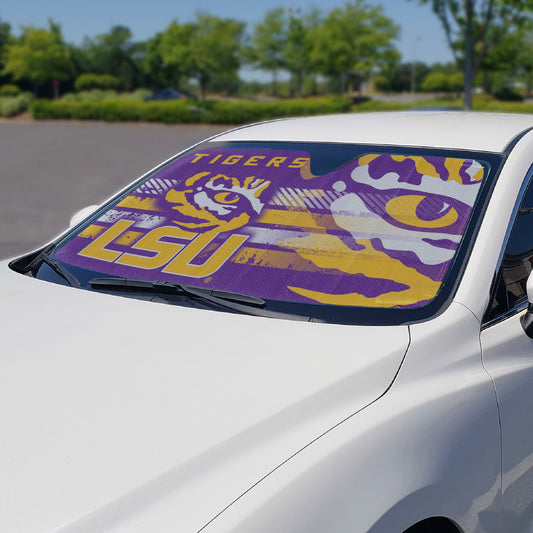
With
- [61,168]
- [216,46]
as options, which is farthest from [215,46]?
[61,168]

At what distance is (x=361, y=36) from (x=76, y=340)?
51879 mm

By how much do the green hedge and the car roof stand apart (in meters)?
31.1

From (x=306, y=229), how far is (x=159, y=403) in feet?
3.37

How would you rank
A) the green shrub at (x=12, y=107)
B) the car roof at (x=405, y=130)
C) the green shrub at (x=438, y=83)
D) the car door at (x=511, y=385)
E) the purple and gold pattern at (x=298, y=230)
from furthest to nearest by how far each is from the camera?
the green shrub at (x=438, y=83) < the green shrub at (x=12, y=107) < the car roof at (x=405, y=130) < the purple and gold pattern at (x=298, y=230) < the car door at (x=511, y=385)

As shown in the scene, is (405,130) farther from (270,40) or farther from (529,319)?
(270,40)

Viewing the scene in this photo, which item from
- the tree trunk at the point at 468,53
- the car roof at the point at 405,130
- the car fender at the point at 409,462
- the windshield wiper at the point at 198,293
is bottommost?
the car fender at the point at 409,462

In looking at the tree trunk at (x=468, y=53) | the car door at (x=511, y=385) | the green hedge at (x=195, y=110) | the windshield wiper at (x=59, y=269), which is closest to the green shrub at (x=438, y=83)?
the green hedge at (x=195, y=110)

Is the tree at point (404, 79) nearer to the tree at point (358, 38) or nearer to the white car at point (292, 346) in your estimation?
the tree at point (358, 38)

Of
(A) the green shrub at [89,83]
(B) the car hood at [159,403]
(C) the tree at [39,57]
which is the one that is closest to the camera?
(B) the car hood at [159,403]

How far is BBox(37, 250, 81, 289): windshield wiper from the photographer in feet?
8.19

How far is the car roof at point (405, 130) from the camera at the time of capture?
262 cm

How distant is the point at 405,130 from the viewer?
281 centimetres

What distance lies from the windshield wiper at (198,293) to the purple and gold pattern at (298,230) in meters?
0.06

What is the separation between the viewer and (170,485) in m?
1.44
